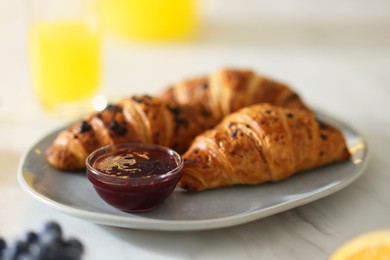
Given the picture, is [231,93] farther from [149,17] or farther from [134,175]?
[149,17]

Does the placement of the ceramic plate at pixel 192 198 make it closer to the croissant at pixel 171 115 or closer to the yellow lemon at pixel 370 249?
the croissant at pixel 171 115

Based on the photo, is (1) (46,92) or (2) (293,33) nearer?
(1) (46,92)

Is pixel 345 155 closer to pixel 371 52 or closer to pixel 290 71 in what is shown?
pixel 290 71

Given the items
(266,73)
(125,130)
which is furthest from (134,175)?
(266,73)

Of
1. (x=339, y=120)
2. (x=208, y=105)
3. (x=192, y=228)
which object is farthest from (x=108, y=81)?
(x=192, y=228)

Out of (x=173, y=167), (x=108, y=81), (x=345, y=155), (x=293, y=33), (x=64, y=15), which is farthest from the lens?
(x=293, y=33)

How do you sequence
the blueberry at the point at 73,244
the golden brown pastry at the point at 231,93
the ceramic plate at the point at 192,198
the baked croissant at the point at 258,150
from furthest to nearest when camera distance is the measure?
the golden brown pastry at the point at 231,93
the baked croissant at the point at 258,150
the ceramic plate at the point at 192,198
the blueberry at the point at 73,244

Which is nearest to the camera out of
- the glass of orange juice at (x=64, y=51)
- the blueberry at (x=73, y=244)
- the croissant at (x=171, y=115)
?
the blueberry at (x=73, y=244)

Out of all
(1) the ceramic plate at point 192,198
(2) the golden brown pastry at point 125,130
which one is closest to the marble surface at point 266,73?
(1) the ceramic plate at point 192,198
